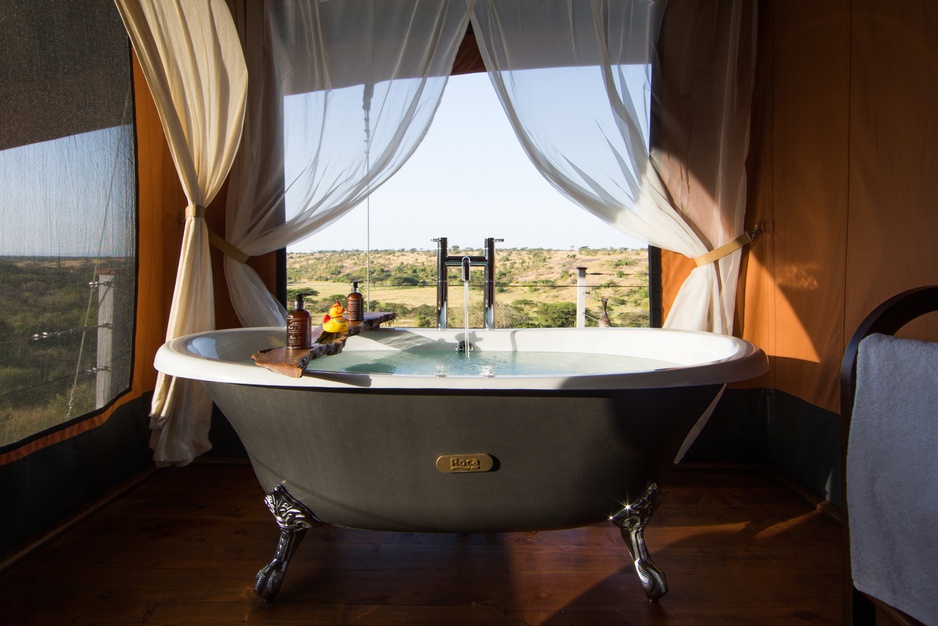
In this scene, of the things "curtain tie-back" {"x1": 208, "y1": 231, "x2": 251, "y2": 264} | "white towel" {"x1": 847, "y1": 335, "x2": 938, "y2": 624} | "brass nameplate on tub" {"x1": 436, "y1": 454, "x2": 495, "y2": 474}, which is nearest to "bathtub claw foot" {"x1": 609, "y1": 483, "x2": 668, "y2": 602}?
"brass nameplate on tub" {"x1": 436, "y1": 454, "x2": 495, "y2": 474}

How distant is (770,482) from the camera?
241cm

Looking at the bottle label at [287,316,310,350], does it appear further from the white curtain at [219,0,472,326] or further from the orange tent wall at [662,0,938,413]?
the orange tent wall at [662,0,938,413]

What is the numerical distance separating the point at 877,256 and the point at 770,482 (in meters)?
1.01

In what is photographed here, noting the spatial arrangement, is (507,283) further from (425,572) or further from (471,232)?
(425,572)

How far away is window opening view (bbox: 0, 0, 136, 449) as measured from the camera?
5.50 ft

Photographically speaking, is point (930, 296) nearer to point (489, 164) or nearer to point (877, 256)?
point (877, 256)

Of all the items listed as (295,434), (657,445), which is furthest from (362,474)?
(657,445)

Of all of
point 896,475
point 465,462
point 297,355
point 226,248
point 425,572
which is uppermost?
point 226,248

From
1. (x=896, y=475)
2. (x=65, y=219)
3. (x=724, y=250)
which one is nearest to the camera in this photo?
(x=896, y=475)

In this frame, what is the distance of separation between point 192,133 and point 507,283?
6.59 ft

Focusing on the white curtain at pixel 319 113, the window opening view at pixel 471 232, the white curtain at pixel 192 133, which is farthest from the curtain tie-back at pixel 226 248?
the window opening view at pixel 471 232

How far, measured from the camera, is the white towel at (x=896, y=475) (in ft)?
3.10

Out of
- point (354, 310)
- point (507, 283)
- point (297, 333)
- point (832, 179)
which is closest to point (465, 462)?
point (297, 333)

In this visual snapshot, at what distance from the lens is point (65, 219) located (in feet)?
6.26
